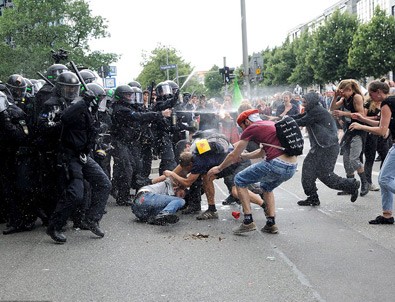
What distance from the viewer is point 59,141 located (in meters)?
7.66

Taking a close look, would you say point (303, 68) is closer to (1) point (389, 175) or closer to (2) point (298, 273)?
(1) point (389, 175)

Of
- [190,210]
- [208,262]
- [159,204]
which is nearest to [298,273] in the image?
[208,262]

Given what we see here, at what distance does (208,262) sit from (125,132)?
14.7 feet

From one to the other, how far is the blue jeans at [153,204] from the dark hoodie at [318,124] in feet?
7.72

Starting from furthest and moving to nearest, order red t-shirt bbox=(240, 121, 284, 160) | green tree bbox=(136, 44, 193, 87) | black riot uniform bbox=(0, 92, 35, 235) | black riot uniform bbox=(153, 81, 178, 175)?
green tree bbox=(136, 44, 193, 87) < black riot uniform bbox=(153, 81, 178, 175) < black riot uniform bbox=(0, 92, 35, 235) < red t-shirt bbox=(240, 121, 284, 160)

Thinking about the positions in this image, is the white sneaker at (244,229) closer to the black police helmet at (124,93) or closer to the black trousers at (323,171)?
the black trousers at (323,171)

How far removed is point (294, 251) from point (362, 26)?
47.3m

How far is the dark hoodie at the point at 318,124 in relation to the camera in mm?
9828

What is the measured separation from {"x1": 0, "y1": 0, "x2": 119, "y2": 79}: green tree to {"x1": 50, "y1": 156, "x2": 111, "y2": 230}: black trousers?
42.0 meters

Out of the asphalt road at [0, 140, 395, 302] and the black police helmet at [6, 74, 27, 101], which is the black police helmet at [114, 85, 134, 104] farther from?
the asphalt road at [0, 140, 395, 302]

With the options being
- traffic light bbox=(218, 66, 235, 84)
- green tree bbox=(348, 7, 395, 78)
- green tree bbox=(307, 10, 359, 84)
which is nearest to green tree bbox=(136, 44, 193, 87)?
green tree bbox=(307, 10, 359, 84)

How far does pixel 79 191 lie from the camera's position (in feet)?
24.6

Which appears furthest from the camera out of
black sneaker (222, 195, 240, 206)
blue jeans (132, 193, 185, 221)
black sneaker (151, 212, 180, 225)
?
black sneaker (222, 195, 240, 206)

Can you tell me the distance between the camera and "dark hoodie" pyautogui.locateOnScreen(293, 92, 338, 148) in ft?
32.2
